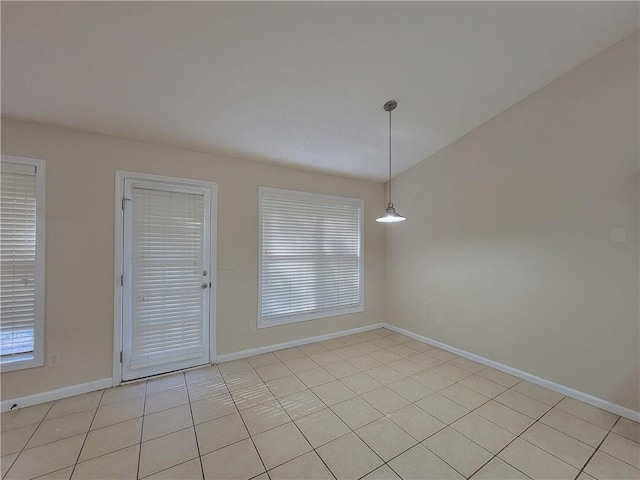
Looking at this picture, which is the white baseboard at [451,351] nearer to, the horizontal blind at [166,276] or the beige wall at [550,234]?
the beige wall at [550,234]

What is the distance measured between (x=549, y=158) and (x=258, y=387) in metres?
3.76

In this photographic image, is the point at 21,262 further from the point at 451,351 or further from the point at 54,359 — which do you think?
the point at 451,351

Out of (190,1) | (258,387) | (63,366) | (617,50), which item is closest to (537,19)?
(617,50)

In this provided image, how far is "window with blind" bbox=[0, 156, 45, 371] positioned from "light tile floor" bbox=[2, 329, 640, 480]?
53 cm

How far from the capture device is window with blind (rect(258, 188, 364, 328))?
143 inches

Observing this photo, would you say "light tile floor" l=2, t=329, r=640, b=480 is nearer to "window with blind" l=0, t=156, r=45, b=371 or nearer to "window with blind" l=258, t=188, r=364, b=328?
"window with blind" l=0, t=156, r=45, b=371

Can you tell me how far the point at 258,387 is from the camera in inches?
106

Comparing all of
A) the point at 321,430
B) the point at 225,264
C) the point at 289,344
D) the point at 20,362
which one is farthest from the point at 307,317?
the point at 20,362

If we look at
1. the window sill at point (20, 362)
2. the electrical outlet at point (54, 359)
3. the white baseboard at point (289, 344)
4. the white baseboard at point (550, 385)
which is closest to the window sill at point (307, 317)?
the white baseboard at point (289, 344)

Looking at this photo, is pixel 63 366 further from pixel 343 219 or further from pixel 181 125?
pixel 343 219

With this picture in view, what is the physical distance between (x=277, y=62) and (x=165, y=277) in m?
2.44

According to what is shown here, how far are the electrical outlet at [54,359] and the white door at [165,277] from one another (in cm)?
49

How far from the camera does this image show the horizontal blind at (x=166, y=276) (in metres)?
2.84

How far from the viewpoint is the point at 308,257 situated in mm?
3982
